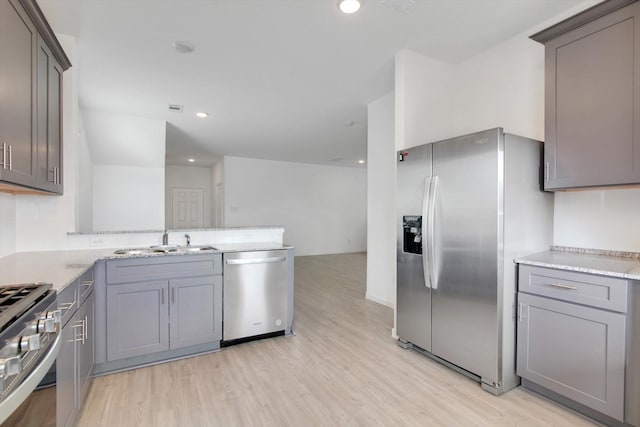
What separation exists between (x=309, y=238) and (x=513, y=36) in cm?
685

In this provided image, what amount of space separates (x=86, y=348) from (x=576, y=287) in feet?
10.4

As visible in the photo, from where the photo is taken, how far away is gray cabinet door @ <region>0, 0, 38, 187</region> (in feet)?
5.04

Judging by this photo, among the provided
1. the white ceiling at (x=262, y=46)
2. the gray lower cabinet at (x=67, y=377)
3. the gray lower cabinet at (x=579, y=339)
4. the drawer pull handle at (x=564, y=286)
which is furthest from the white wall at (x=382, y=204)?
the gray lower cabinet at (x=67, y=377)

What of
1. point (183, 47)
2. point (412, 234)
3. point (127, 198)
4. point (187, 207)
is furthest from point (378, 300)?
point (187, 207)

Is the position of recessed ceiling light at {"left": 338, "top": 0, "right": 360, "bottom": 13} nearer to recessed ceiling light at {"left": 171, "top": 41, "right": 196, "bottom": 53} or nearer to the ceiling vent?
the ceiling vent

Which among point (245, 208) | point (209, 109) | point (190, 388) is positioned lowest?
point (190, 388)

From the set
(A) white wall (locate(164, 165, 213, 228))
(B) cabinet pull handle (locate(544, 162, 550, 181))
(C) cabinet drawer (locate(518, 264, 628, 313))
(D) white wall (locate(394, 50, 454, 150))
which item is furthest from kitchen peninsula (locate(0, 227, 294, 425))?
(A) white wall (locate(164, 165, 213, 228))

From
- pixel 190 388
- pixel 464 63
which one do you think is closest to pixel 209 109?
pixel 464 63

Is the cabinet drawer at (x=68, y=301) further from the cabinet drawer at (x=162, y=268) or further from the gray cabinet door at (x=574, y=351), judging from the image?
the gray cabinet door at (x=574, y=351)

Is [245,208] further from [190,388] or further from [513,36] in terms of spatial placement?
[513,36]

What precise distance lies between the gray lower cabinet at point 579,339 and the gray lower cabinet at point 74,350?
9.01ft

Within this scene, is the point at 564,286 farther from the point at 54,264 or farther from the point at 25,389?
the point at 54,264

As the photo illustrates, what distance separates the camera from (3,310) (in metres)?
1.05

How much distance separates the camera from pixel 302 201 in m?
8.77
